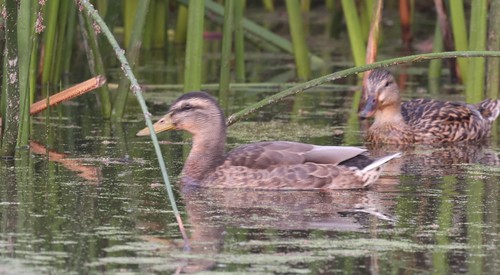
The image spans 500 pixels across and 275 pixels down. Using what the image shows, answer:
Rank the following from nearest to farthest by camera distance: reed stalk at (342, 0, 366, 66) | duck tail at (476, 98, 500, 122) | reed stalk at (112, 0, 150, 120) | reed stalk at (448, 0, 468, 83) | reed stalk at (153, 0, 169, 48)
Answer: reed stalk at (112, 0, 150, 120)
duck tail at (476, 98, 500, 122)
reed stalk at (448, 0, 468, 83)
reed stalk at (342, 0, 366, 66)
reed stalk at (153, 0, 169, 48)

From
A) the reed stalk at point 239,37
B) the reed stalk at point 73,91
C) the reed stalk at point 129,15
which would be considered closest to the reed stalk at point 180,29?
the reed stalk at point 129,15

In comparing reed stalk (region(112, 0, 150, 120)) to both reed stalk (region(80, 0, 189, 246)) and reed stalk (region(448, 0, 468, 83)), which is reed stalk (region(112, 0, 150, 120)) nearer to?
reed stalk (region(448, 0, 468, 83))

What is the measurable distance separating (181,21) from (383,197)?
7725mm

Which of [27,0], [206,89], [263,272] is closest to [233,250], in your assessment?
[263,272]

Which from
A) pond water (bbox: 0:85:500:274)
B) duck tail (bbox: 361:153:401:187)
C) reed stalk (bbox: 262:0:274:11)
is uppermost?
reed stalk (bbox: 262:0:274:11)

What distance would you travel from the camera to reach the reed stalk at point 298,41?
35.2 ft

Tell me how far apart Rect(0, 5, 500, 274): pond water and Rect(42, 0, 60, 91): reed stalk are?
51cm

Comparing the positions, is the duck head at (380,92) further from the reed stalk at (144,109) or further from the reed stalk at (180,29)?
the reed stalk at (180,29)

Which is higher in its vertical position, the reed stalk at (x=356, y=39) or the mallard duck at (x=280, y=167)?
the reed stalk at (x=356, y=39)

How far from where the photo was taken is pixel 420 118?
9.33 m

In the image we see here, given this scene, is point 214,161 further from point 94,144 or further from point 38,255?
point 38,255

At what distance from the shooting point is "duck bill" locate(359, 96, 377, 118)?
30.1ft

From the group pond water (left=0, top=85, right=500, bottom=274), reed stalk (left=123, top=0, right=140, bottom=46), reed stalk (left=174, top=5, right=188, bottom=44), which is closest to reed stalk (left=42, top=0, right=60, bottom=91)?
pond water (left=0, top=85, right=500, bottom=274)

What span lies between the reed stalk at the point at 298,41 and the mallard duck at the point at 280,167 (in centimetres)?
Result: 367
